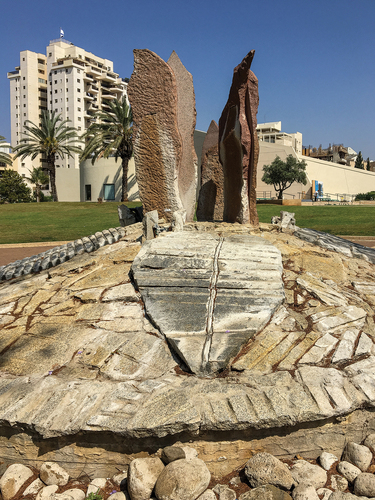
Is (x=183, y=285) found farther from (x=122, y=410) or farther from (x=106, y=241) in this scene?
(x=106, y=241)

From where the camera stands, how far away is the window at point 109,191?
1180 inches

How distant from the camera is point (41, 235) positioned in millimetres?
12898

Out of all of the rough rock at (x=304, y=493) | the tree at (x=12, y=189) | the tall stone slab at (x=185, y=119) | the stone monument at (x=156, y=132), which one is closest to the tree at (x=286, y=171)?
the tree at (x=12, y=189)

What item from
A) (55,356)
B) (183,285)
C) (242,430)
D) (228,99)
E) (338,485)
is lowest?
(338,485)

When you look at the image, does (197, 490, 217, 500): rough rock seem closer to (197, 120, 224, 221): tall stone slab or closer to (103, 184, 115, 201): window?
(197, 120, 224, 221): tall stone slab

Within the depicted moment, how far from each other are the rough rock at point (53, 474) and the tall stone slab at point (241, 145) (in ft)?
14.8

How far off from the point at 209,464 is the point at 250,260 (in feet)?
6.90

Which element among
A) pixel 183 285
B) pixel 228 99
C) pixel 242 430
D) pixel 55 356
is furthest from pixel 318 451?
pixel 228 99

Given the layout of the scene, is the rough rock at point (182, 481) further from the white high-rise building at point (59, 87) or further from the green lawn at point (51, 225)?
the white high-rise building at point (59, 87)

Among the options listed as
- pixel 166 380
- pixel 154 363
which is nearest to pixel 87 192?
pixel 154 363

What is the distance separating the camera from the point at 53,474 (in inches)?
93.7

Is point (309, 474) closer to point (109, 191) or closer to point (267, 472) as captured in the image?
point (267, 472)

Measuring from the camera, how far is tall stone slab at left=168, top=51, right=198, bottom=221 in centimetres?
659

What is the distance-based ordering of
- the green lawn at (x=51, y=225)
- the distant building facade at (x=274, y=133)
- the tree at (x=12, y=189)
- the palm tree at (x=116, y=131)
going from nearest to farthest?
the green lawn at (x=51, y=225), the palm tree at (x=116, y=131), the tree at (x=12, y=189), the distant building facade at (x=274, y=133)
